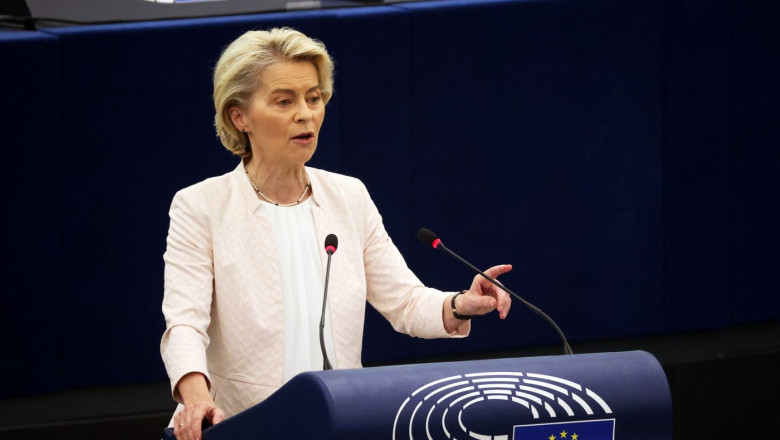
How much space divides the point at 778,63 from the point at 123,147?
2.37 meters

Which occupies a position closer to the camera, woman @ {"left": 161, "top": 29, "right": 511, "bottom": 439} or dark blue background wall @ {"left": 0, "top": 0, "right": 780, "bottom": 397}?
woman @ {"left": 161, "top": 29, "right": 511, "bottom": 439}

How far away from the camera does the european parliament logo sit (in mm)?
2178

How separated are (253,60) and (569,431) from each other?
992 millimetres

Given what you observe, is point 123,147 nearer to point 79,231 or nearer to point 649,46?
point 79,231

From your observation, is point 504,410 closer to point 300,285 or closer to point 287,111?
point 300,285

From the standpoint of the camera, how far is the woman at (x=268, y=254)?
2723mm

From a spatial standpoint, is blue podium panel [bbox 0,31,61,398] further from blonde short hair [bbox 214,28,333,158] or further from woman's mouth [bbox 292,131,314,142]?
woman's mouth [bbox 292,131,314,142]

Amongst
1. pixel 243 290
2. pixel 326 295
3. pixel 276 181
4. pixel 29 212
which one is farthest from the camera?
pixel 29 212

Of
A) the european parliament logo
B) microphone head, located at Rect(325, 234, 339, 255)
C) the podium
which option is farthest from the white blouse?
the european parliament logo

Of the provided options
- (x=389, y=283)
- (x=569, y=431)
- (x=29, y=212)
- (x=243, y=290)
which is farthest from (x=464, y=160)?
(x=569, y=431)

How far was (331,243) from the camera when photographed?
106 inches

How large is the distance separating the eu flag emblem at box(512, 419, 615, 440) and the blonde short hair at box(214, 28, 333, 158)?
0.92 meters

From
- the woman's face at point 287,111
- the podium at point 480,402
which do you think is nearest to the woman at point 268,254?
the woman's face at point 287,111

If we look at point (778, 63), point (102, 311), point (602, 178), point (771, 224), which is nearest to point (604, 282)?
point (602, 178)
